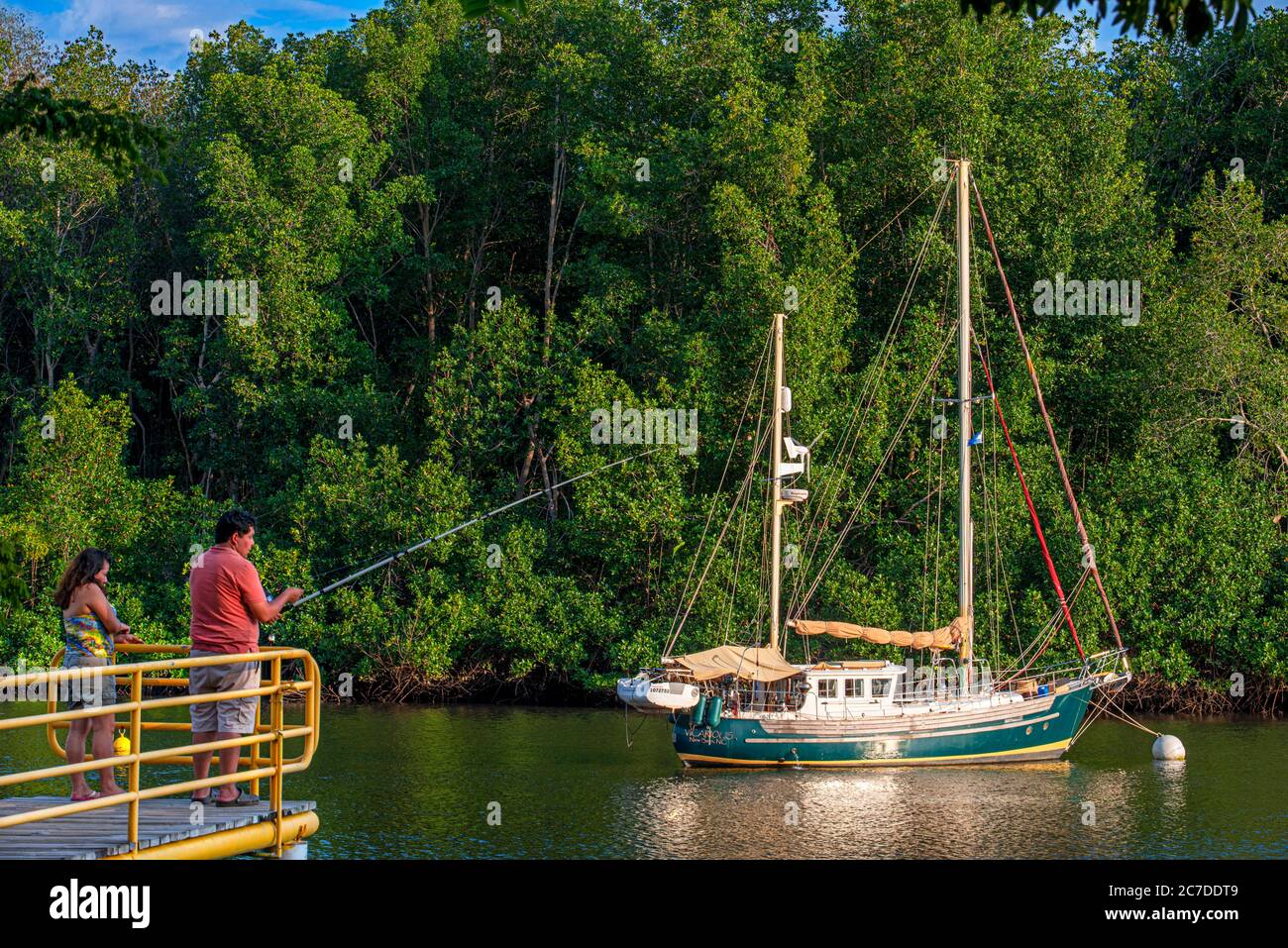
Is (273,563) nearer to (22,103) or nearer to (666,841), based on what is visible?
(666,841)

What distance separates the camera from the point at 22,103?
33.6 ft

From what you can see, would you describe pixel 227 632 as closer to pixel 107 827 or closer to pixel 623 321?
pixel 107 827

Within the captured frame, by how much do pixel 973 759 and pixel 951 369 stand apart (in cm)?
1519

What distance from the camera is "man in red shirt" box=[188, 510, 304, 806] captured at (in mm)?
11531

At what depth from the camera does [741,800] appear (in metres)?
25.0

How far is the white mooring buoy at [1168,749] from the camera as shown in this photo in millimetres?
29781

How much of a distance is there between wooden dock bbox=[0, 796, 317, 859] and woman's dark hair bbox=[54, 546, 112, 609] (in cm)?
157

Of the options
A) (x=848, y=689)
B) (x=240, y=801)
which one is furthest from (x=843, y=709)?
(x=240, y=801)

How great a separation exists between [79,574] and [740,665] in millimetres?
18646

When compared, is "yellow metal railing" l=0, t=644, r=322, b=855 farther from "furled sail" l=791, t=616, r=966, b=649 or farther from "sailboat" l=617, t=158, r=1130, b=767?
"furled sail" l=791, t=616, r=966, b=649

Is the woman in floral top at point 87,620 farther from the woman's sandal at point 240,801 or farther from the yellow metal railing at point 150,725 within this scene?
the woman's sandal at point 240,801

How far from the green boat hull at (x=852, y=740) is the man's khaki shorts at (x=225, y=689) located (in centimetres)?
1811

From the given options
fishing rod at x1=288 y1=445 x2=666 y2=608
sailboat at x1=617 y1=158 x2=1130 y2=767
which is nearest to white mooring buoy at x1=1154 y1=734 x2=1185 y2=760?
sailboat at x1=617 y1=158 x2=1130 y2=767
